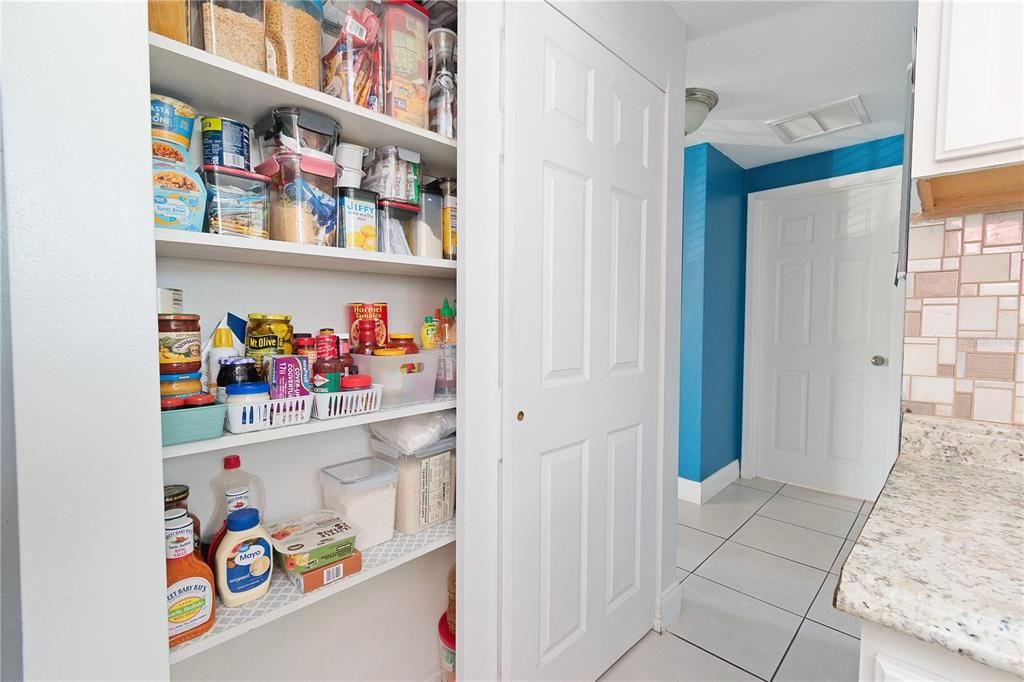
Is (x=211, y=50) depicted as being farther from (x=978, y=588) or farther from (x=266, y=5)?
(x=978, y=588)

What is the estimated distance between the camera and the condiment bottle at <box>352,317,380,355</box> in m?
1.22

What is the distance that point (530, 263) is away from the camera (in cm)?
125

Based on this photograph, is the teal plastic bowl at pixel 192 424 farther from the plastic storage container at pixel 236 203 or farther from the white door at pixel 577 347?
the white door at pixel 577 347

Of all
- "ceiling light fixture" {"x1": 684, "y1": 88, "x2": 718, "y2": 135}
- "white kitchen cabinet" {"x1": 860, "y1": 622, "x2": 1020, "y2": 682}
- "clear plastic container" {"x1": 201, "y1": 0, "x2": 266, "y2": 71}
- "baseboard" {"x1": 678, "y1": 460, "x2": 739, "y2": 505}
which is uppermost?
"ceiling light fixture" {"x1": 684, "y1": 88, "x2": 718, "y2": 135}

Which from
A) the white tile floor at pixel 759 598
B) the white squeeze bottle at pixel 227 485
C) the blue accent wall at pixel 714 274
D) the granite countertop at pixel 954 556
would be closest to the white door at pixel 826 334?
the blue accent wall at pixel 714 274

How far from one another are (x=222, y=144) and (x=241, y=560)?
87cm

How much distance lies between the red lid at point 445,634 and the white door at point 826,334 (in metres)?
2.99

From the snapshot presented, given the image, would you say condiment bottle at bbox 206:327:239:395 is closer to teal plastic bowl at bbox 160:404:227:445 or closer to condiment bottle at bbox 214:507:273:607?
teal plastic bowl at bbox 160:404:227:445

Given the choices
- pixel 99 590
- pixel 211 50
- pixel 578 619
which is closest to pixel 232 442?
pixel 99 590

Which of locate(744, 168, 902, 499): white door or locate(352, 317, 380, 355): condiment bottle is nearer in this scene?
locate(352, 317, 380, 355): condiment bottle

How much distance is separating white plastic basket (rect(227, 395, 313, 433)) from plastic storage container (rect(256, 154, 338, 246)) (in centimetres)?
35

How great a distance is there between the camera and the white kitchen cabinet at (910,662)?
0.57m

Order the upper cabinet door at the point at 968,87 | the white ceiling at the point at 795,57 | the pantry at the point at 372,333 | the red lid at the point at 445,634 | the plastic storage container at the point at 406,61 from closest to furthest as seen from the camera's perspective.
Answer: the pantry at the point at 372,333
the upper cabinet door at the point at 968,87
the plastic storage container at the point at 406,61
the red lid at the point at 445,634
the white ceiling at the point at 795,57

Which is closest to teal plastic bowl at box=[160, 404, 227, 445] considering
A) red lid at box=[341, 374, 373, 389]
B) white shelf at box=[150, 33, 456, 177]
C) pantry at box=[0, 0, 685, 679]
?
pantry at box=[0, 0, 685, 679]
